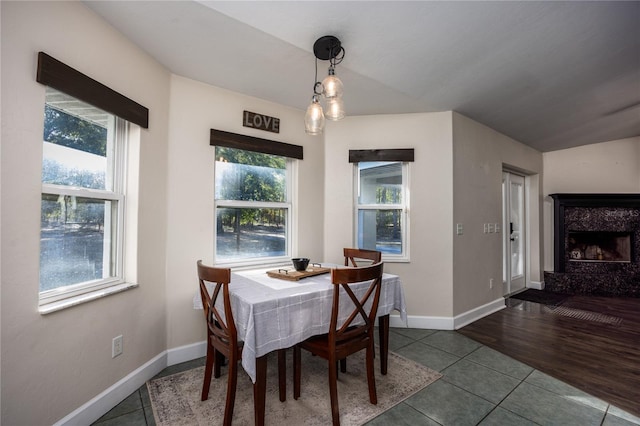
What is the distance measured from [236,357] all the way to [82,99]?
5.62ft

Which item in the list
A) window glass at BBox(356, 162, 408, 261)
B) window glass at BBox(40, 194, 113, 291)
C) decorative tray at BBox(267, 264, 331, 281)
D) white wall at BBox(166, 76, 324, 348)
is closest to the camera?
window glass at BBox(40, 194, 113, 291)

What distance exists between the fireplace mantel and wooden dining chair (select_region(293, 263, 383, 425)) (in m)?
4.56

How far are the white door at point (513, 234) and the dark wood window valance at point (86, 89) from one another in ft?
15.4

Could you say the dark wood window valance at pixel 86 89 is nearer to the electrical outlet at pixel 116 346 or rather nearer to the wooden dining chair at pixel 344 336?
the electrical outlet at pixel 116 346

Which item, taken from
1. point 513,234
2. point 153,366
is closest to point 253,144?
point 153,366

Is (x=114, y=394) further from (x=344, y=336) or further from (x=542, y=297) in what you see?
(x=542, y=297)

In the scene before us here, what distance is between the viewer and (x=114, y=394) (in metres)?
1.83

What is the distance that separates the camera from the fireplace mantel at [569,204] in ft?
14.8

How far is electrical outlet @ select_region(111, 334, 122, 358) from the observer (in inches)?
73.0

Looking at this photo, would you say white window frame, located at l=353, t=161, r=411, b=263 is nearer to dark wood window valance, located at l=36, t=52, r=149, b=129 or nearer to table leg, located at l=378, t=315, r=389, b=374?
table leg, located at l=378, t=315, r=389, b=374

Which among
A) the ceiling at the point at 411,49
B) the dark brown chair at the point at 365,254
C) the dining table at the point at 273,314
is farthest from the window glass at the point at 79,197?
the dark brown chair at the point at 365,254

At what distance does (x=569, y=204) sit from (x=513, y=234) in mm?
1107

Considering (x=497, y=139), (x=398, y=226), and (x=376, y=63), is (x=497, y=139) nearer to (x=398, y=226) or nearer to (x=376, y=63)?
(x=398, y=226)

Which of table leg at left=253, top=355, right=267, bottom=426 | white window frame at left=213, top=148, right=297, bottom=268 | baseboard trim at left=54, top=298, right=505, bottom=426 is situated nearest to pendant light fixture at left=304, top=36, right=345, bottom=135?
white window frame at left=213, top=148, right=297, bottom=268
